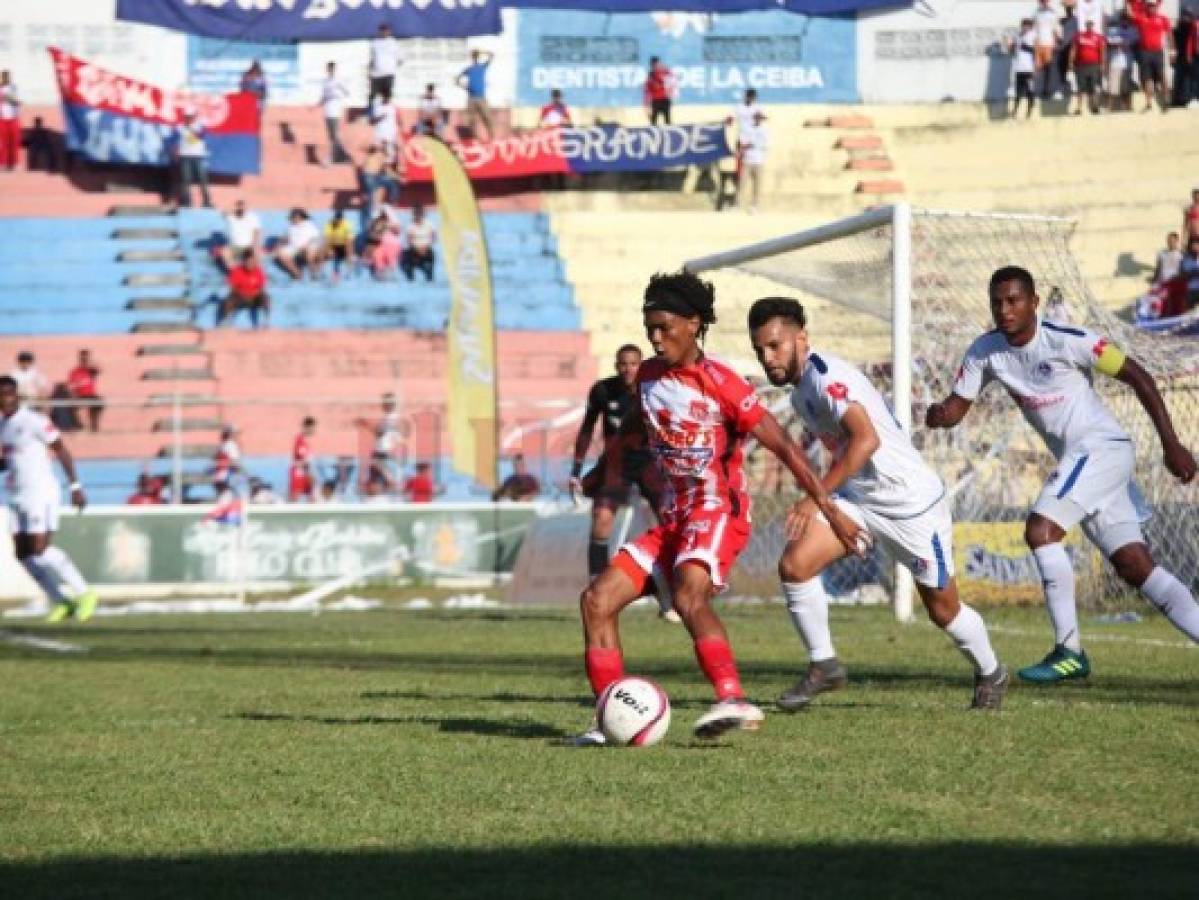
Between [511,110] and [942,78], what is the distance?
846 cm

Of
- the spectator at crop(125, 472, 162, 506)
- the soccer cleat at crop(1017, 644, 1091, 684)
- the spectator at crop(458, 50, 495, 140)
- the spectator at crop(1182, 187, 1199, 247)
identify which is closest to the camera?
the soccer cleat at crop(1017, 644, 1091, 684)

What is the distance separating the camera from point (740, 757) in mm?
8242

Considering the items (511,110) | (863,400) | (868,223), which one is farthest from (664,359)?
(511,110)

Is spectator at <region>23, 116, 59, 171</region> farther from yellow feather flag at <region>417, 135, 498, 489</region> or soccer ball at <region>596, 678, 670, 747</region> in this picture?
soccer ball at <region>596, 678, 670, 747</region>

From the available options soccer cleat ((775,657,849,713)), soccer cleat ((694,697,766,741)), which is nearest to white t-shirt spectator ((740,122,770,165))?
soccer cleat ((775,657,849,713))

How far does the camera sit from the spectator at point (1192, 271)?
3136 centimetres

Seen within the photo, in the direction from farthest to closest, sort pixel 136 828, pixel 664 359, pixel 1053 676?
pixel 1053 676, pixel 664 359, pixel 136 828

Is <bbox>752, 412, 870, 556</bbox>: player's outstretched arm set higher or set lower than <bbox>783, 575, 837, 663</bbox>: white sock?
higher

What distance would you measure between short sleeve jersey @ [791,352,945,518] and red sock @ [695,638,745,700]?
141 cm

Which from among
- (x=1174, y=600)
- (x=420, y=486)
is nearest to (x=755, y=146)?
(x=420, y=486)

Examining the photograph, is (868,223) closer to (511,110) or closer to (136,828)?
(136,828)

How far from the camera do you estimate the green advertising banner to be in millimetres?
27562

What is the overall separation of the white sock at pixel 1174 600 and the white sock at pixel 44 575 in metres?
12.8

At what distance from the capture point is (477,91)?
39.9 meters
